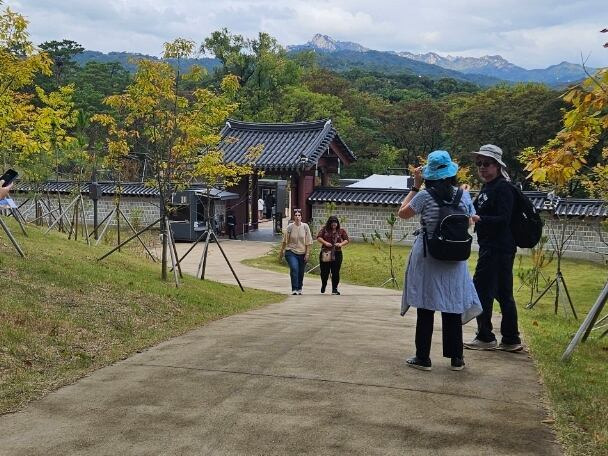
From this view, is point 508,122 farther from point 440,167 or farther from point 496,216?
point 440,167

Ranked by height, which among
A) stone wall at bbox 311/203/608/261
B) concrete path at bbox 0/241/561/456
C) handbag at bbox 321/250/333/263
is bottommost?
stone wall at bbox 311/203/608/261

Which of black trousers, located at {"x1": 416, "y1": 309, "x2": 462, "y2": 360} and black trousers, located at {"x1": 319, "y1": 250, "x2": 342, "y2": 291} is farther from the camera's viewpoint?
black trousers, located at {"x1": 319, "y1": 250, "x2": 342, "y2": 291}

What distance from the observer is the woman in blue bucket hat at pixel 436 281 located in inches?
179

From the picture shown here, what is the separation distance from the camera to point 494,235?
5.28 metres

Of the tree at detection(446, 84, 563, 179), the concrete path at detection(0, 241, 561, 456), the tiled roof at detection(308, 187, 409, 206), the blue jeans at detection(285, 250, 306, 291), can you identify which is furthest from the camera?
the tree at detection(446, 84, 563, 179)

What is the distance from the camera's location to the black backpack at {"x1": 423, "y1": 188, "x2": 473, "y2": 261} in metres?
4.46

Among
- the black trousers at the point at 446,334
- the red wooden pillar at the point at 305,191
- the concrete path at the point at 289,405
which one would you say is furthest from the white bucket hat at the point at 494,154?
the red wooden pillar at the point at 305,191

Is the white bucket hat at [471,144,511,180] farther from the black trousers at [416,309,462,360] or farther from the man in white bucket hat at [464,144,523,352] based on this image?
the black trousers at [416,309,462,360]

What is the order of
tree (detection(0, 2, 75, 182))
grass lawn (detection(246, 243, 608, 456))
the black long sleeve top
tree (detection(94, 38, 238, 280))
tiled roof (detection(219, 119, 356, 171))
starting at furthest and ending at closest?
1. tiled roof (detection(219, 119, 356, 171))
2. tree (detection(94, 38, 238, 280))
3. tree (detection(0, 2, 75, 182))
4. the black long sleeve top
5. grass lawn (detection(246, 243, 608, 456))

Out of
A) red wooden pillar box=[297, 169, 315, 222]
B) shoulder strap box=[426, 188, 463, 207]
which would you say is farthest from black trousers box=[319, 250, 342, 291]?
red wooden pillar box=[297, 169, 315, 222]

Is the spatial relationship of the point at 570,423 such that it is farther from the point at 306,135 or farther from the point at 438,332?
the point at 306,135

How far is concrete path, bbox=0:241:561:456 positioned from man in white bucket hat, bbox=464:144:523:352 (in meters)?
0.48

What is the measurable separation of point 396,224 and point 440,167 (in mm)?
19563

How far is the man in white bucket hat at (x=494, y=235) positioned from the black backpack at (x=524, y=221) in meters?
0.09
